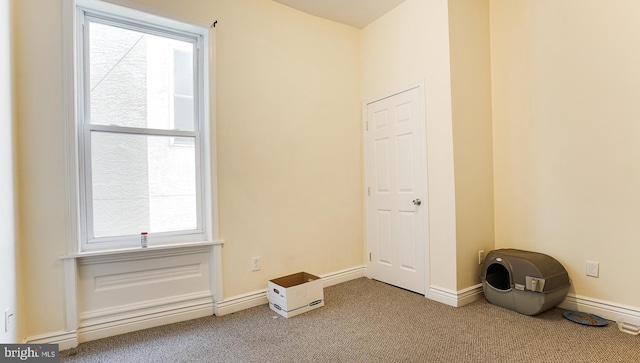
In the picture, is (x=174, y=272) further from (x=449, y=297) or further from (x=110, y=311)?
(x=449, y=297)

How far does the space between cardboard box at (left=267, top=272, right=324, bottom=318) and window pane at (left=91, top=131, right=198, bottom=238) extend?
908 mm

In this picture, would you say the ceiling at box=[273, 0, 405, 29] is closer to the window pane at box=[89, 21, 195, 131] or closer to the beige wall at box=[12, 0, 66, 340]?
the window pane at box=[89, 21, 195, 131]

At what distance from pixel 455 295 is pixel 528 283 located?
57 centimetres

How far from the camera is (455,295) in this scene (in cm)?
273

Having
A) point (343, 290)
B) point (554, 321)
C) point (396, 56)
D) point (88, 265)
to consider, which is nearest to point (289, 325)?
point (343, 290)

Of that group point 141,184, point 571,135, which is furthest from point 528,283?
point 141,184

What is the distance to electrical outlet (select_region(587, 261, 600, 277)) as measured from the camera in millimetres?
2416

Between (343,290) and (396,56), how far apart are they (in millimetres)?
2483

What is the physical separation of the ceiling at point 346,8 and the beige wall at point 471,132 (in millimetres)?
739

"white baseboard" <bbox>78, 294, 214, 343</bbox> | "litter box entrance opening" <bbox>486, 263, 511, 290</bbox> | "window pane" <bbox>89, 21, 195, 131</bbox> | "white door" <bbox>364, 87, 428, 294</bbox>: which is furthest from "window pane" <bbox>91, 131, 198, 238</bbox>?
"litter box entrance opening" <bbox>486, 263, 511, 290</bbox>

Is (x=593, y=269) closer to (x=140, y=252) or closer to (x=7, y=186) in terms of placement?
(x=140, y=252)

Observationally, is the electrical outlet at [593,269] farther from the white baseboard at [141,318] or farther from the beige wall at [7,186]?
the beige wall at [7,186]

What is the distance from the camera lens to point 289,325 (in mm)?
2447

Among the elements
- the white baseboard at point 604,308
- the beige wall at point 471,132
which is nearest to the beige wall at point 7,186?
the beige wall at point 471,132
